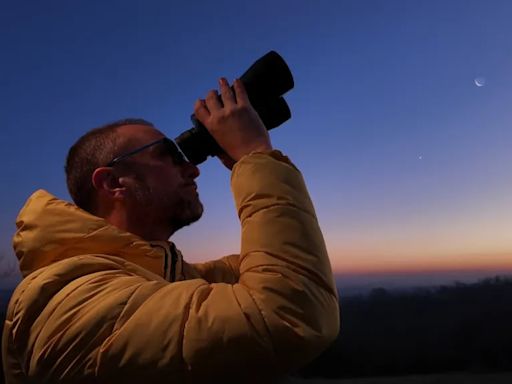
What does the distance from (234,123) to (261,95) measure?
163 mm

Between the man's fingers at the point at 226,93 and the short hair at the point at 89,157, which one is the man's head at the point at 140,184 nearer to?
the short hair at the point at 89,157

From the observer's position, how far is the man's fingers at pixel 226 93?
969mm

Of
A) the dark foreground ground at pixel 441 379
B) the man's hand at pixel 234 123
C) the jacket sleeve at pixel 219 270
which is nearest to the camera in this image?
the man's hand at pixel 234 123

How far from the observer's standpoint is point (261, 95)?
107 cm

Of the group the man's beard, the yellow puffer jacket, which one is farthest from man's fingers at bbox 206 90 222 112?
the man's beard

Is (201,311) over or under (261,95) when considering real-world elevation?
under

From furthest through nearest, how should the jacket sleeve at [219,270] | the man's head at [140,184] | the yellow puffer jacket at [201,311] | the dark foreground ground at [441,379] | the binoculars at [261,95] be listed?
the dark foreground ground at [441,379] < the jacket sleeve at [219,270] < the man's head at [140,184] < the binoculars at [261,95] < the yellow puffer jacket at [201,311]

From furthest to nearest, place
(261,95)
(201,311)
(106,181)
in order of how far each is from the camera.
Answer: (106,181) < (261,95) < (201,311)

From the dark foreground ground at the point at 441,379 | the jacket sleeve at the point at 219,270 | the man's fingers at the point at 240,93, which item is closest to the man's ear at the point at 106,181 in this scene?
the jacket sleeve at the point at 219,270

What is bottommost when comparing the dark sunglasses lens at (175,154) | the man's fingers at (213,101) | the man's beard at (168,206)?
the man's beard at (168,206)

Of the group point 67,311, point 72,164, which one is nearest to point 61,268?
point 67,311

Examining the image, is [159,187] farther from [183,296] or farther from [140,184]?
[183,296]

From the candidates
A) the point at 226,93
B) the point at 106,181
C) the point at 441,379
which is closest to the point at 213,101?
the point at 226,93

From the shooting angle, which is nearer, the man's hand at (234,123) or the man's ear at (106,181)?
the man's hand at (234,123)
